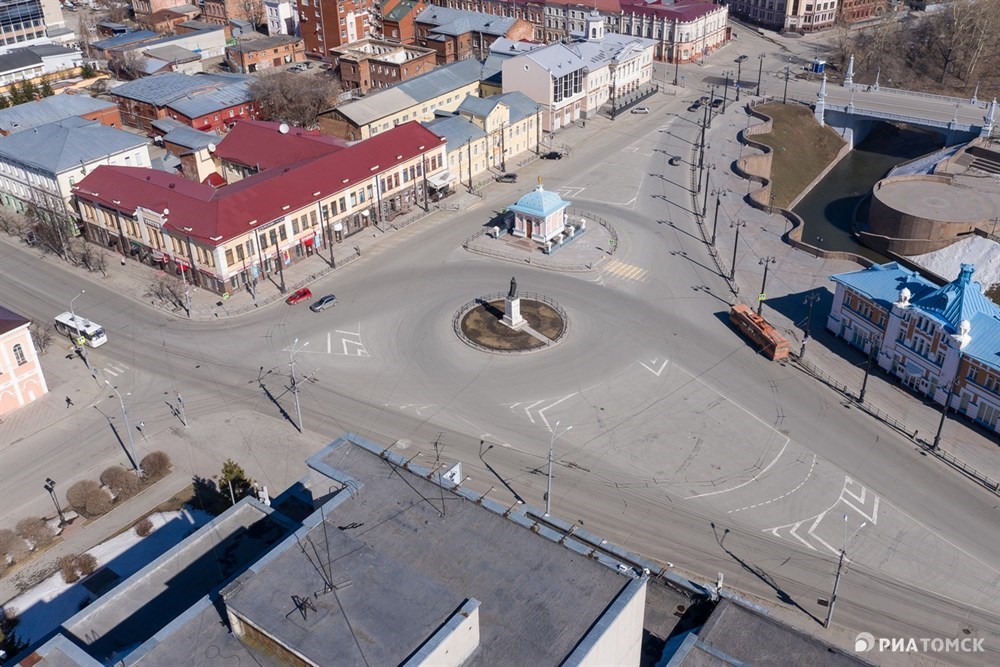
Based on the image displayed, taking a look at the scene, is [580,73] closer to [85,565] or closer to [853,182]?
[853,182]

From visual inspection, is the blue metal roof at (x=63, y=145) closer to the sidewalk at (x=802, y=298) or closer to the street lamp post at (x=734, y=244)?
the sidewalk at (x=802, y=298)

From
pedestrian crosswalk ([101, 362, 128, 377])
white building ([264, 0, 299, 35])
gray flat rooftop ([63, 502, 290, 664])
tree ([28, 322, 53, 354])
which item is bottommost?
pedestrian crosswalk ([101, 362, 128, 377])

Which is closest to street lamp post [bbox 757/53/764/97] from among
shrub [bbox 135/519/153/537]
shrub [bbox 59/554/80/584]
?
shrub [bbox 135/519/153/537]

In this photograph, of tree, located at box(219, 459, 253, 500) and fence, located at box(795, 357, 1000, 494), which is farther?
fence, located at box(795, 357, 1000, 494)

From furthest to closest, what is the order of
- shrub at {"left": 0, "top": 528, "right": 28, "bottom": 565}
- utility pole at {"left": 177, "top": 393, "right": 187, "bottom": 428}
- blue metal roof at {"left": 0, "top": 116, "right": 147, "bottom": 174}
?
1. blue metal roof at {"left": 0, "top": 116, "right": 147, "bottom": 174}
2. utility pole at {"left": 177, "top": 393, "right": 187, "bottom": 428}
3. shrub at {"left": 0, "top": 528, "right": 28, "bottom": 565}

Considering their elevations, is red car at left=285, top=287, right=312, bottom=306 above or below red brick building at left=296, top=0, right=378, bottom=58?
below

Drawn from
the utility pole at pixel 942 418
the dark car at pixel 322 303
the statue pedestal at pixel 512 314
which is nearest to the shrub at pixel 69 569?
the dark car at pixel 322 303

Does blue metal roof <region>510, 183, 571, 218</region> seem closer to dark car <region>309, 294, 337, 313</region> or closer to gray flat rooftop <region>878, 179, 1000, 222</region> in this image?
dark car <region>309, 294, 337, 313</region>

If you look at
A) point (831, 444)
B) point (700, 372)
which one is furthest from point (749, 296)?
point (831, 444)

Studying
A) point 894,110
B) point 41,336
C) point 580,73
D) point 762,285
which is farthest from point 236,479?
point 894,110
